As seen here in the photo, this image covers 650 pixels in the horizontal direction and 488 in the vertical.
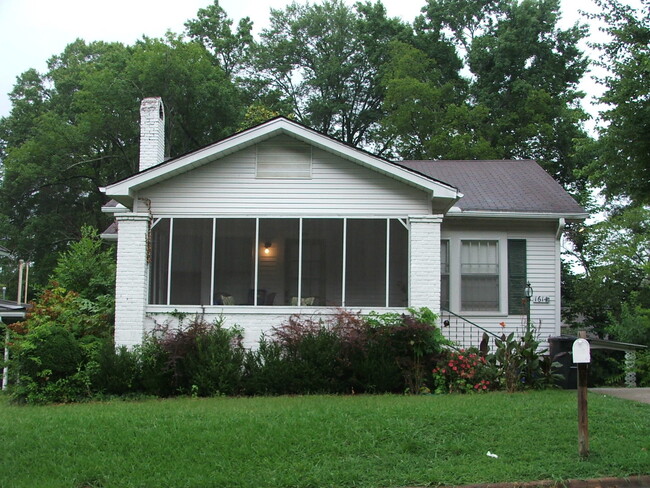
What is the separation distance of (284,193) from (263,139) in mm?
1087

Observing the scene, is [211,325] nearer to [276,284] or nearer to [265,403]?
[276,284]

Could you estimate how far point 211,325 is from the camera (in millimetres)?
12352

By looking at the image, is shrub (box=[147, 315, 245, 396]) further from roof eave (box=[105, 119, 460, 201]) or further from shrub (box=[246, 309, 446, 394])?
roof eave (box=[105, 119, 460, 201])

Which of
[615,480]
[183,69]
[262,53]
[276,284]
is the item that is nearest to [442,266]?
[276,284]

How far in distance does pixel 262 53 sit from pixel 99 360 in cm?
2946

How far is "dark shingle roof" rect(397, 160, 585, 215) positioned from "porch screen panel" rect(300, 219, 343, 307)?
329 cm

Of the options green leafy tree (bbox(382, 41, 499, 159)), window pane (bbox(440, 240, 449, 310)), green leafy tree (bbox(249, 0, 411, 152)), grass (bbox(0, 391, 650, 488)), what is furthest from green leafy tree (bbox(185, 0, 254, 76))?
grass (bbox(0, 391, 650, 488))

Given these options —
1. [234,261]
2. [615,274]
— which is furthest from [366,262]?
[615,274]

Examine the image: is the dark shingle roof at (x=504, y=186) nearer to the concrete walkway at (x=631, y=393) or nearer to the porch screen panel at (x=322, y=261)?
the porch screen panel at (x=322, y=261)

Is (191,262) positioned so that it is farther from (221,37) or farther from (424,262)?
(221,37)

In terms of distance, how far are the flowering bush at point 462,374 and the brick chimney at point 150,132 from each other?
24.6 feet

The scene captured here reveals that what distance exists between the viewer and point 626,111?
1085 cm

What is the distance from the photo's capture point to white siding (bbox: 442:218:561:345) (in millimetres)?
14836

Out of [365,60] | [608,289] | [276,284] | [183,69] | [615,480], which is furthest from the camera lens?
[365,60]
